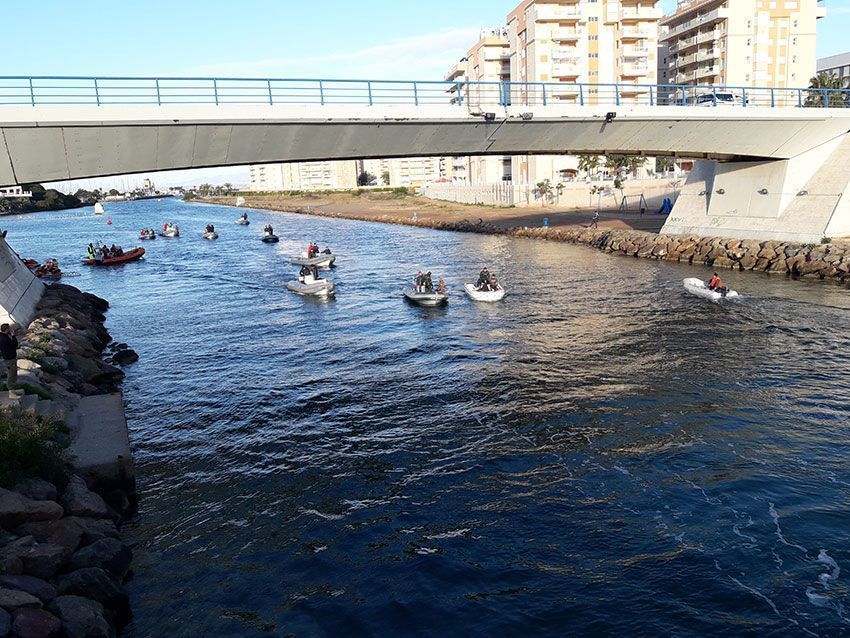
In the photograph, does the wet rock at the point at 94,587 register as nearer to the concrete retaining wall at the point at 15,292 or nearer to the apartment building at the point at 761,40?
the concrete retaining wall at the point at 15,292

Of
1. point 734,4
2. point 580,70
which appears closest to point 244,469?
point 580,70

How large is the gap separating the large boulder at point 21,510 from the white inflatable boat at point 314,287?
1152 inches

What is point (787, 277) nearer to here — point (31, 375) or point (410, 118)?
point (410, 118)

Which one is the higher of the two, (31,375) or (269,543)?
(31,375)

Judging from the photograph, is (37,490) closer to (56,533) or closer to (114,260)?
(56,533)

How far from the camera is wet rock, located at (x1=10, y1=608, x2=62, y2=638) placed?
9.39m

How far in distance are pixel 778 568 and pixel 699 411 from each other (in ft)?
27.0

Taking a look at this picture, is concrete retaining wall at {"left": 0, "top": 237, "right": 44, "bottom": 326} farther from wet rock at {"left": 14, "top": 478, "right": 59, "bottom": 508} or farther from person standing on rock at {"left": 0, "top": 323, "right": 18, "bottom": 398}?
wet rock at {"left": 14, "top": 478, "right": 59, "bottom": 508}

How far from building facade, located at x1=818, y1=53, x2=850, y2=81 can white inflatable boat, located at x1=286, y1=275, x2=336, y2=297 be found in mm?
109086

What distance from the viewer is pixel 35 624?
958cm

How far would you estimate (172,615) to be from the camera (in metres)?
11.7

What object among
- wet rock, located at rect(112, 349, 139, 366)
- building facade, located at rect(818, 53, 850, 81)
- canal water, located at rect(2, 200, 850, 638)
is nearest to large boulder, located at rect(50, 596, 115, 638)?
canal water, located at rect(2, 200, 850, 638)

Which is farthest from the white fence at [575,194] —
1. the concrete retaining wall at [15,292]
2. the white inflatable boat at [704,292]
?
the concrete retaining wall at [15,292]

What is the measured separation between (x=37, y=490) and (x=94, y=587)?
3.19 meters
